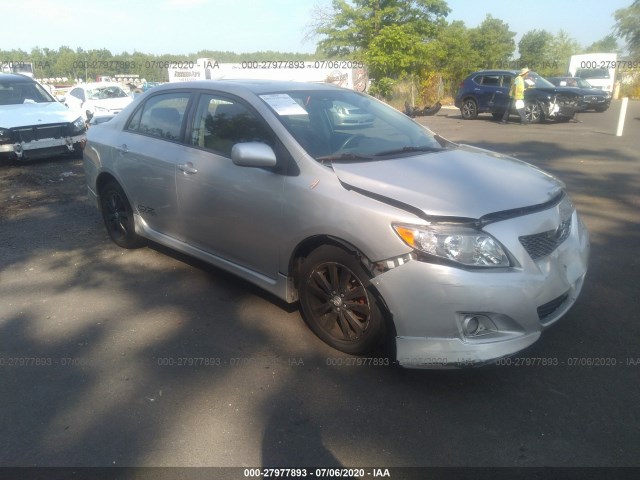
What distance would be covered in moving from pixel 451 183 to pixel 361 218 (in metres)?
0.62

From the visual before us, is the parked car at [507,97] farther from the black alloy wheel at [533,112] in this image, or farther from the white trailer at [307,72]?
the white trailer at [307,72]

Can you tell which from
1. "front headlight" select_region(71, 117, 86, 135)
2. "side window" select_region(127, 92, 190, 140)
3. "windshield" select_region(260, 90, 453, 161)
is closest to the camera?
"windshield" select_region(260, 90, 453, 161)

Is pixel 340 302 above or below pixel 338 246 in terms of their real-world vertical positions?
below

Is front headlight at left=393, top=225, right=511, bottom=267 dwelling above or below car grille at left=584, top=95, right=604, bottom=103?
below

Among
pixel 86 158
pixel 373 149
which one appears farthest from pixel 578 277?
pixel 86 158

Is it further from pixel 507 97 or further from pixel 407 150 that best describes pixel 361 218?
pixel 507 97

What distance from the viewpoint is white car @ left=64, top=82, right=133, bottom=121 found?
16.9m

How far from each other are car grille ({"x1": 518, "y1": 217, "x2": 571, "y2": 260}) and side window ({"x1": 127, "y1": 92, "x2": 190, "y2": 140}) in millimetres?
2921

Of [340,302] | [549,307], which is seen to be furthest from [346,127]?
[549,307]

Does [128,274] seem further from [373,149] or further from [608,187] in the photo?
[608,187]

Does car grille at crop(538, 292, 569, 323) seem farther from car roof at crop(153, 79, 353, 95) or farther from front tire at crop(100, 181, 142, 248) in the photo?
front tire at crop(100, 181, 142, 248)

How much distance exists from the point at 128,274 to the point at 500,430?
356cm

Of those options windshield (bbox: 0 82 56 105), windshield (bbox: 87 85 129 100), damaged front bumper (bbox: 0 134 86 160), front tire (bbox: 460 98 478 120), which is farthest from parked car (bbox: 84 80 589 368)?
front tire (bbox: 460 98 478 120)

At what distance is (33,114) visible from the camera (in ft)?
33.8
